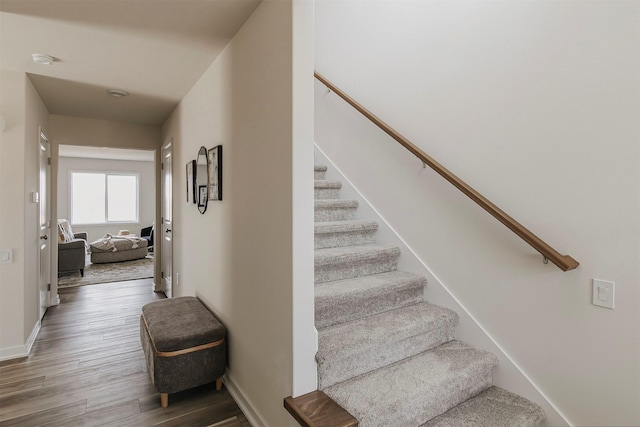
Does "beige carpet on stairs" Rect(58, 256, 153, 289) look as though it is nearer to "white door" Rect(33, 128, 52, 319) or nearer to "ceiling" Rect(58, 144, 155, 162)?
"white door" Rect(33, 128, 52, 319)

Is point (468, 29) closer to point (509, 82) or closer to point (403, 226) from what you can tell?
point (509, 82)

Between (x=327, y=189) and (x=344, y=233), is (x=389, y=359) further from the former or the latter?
(x=327, y=189)

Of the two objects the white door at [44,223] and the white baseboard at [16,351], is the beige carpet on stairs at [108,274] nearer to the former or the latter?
the white door at [44,223]

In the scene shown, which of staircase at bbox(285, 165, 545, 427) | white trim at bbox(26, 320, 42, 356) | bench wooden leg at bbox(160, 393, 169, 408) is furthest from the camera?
white trim at bbox(26, 320, 42, 356)

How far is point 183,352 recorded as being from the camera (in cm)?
223

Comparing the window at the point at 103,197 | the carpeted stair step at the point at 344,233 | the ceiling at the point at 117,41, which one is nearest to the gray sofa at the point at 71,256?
the ceiling at the point at 117,41

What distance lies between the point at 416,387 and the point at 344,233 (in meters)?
1.29

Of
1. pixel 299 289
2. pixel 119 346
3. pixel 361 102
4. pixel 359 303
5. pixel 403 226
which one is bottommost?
pixel 119 346

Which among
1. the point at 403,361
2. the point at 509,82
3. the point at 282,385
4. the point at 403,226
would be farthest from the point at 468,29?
the point at 282,385

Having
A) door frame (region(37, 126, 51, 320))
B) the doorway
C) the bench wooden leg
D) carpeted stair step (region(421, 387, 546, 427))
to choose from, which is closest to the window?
the doorway

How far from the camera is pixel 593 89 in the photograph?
1.57 meters

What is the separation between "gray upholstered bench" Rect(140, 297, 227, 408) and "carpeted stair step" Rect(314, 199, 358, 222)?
46.2 inches

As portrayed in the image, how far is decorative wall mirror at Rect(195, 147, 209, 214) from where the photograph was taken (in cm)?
287

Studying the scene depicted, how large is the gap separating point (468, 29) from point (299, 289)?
1.91 metres
